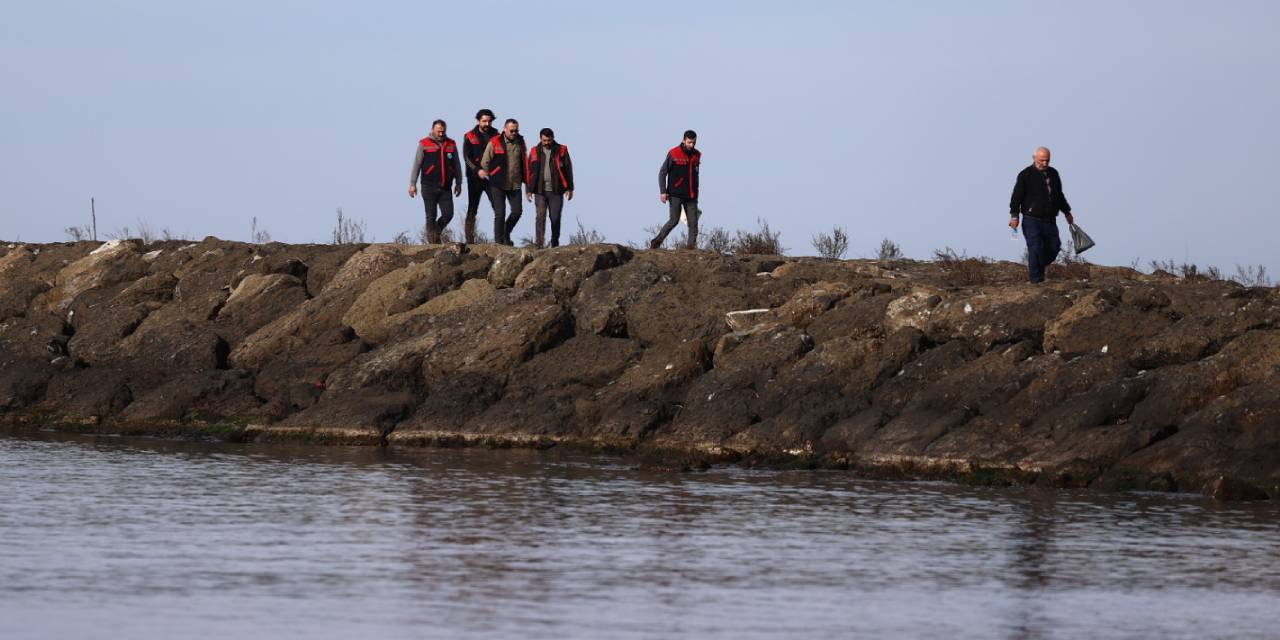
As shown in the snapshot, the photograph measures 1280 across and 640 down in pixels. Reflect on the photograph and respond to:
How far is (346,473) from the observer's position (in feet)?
56.5

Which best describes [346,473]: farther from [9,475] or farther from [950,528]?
[950,528]

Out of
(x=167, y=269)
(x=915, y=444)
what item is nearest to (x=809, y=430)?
(x=915, y=444)

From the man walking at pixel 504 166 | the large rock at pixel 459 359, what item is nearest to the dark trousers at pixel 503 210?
the man walking at pixel 504 166

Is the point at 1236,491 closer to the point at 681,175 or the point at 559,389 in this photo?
the point at 559,389

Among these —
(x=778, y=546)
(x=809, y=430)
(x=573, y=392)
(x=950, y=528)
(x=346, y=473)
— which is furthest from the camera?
(x=573, y=392)

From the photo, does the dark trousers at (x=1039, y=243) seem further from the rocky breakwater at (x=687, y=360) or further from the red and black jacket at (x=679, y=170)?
the red and black jacket at (x=679, y=170)

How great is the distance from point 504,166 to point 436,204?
1.38 meters

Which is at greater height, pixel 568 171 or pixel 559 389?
pixel 568 171

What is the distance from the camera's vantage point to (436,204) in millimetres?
25422

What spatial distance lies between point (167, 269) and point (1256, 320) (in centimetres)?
1669

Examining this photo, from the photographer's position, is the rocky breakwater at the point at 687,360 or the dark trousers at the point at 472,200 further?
the dark trousers at the point at 472,200

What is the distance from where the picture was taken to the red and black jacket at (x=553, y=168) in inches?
960

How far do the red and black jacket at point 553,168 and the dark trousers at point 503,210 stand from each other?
51 cm

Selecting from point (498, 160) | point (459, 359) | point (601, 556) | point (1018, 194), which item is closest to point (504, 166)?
point (498, 160)
